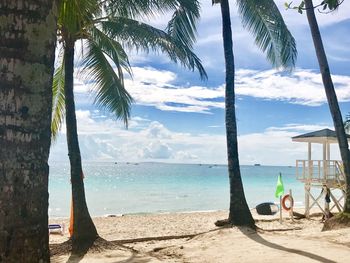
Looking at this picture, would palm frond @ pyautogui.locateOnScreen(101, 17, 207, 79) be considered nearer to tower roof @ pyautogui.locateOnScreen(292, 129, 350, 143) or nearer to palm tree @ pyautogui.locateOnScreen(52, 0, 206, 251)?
palm tree @ pyautogui.locateOnScreen(52, 0, 206, 251)

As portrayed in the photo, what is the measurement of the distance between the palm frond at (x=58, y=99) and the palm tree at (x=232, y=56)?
463cm

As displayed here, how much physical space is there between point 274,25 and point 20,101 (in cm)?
1147

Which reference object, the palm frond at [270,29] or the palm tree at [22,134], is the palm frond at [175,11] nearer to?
the palm frond at [270,29]

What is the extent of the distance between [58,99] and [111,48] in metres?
2.86

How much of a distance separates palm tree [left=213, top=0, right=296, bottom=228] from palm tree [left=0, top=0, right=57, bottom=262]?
31.6 ft

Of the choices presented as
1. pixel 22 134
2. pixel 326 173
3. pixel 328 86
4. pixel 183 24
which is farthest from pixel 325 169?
pixel 22 134

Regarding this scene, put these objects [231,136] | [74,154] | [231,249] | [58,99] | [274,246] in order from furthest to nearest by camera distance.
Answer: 1. [58,99]
2. [231,136]
3. [74,154]
4. [231,249]
5. [274,246]

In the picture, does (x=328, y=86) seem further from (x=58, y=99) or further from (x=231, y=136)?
(x=58, y=99)

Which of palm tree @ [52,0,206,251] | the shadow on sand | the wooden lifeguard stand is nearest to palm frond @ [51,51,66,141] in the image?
palm tree @ [52,0,206,251]

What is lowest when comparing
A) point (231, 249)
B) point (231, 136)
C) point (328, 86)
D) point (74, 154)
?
point (231, 249)

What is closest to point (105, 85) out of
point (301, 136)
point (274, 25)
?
point (274, 25)

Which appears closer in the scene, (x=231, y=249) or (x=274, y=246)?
(x=274, y=246)

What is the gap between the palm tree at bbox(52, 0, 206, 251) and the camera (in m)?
10.2

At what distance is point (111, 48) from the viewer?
11.3 m
